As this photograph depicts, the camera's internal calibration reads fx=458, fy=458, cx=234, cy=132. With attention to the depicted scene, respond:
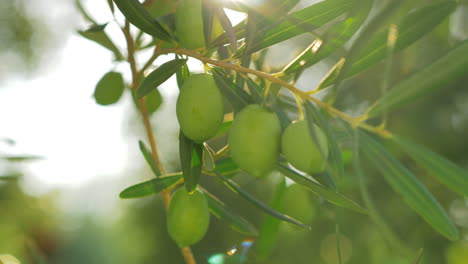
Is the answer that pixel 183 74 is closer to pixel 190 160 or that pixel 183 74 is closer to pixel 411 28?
pixel 190 160

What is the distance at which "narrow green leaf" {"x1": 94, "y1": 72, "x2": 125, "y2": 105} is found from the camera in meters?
0.94

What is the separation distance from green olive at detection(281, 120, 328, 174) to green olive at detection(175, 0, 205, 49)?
22cm

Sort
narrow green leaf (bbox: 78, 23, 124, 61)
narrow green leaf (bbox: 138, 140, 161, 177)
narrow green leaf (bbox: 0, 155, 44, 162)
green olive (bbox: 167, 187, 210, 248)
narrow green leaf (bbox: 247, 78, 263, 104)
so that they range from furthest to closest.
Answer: narrow green leaf (bbox: 0, 155, 44, 162)
narrow green leaf (bbox: 78, 23, 124, 61)
narrow green leaf (bbox: 138, 140, 161, 177)
green olive (bbox: 167, 187, 210, 248)
narrow green leaf (bbox: 247, 78, 263, 104)

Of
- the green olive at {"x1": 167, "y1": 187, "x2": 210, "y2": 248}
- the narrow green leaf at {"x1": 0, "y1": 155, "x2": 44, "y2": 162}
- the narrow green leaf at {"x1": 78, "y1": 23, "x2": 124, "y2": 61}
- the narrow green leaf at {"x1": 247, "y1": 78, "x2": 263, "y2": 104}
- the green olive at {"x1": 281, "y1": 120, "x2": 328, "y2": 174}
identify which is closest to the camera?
the green olive at {"x1": 281, "y1": 120, "x2": 328, "y2": 174}

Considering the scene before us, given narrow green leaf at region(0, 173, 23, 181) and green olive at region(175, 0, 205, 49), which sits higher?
green olive at region(175, 0, 205, 49)

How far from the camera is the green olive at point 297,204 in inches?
39.8

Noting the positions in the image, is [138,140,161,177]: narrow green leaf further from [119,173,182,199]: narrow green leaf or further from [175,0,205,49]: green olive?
[175,0,205,49]: green olive

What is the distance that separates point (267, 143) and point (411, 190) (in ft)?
0.72

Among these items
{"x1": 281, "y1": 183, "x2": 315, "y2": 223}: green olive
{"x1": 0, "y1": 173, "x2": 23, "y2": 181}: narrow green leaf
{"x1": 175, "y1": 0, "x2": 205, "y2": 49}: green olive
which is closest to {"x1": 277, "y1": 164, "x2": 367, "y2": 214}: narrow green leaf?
{"x1": 175, "y1": 0, "x2": 205, "y2": 49}: green olive

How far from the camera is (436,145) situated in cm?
205

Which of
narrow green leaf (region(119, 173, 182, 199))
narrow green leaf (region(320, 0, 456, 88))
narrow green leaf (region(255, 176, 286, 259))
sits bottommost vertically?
narrow green leaf (region(255, 176, 286, 259))

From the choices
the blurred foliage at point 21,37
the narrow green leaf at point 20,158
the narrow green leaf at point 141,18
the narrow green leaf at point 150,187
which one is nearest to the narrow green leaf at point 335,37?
the narrow green leaf at point 141,18

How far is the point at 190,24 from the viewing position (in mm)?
704

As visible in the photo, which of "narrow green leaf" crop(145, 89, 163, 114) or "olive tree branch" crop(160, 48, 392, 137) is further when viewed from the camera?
"narrow green leaf" crop(145, 89, 163, 114)
